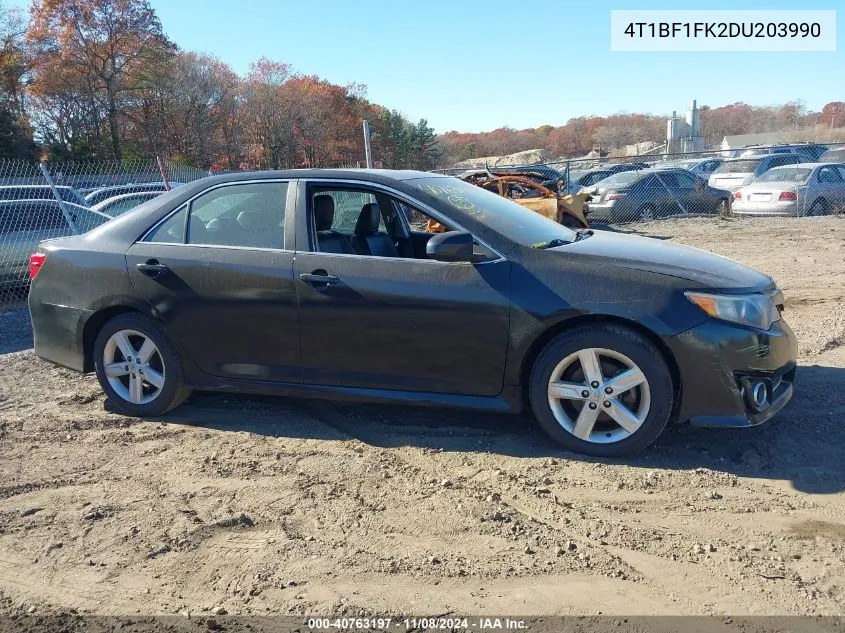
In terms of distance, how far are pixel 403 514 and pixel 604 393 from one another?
1307mm

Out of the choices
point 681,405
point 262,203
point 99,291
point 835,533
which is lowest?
point 835,533

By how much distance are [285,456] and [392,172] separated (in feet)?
6.40

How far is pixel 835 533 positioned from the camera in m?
3.26

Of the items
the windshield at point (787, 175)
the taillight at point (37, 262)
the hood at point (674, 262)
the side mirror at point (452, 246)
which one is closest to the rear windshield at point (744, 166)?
the windshield at point (787, 175)

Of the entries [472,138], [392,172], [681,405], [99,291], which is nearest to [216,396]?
[99,291]

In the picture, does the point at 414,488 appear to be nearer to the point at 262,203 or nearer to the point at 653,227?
the point at 262,203

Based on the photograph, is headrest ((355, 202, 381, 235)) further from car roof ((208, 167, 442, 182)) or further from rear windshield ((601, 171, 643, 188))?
rear windshield ((601, 171, 643, 188))

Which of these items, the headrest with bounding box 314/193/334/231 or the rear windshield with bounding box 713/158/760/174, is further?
the rear windshield with bounding box 713/158/760/174

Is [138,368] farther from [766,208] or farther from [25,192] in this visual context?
[766,208]

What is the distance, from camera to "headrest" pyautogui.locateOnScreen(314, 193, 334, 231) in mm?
4707

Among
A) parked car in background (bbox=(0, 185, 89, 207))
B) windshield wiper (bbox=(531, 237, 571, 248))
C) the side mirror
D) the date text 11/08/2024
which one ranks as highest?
parked car in background (bbox=(0, 185, 89, 207))

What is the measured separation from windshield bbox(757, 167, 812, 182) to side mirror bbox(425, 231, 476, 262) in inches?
629

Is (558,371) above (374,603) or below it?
above

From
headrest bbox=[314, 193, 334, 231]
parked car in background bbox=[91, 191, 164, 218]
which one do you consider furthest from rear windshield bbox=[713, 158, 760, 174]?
headrest bbox=[314, 193, 334, 231]
